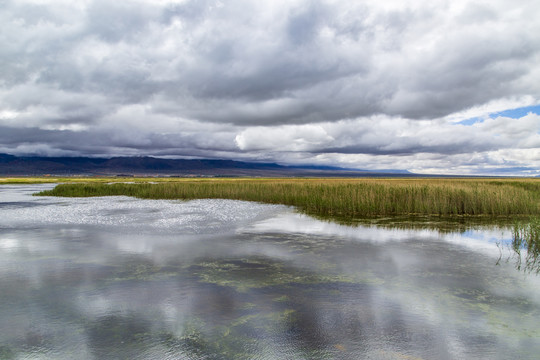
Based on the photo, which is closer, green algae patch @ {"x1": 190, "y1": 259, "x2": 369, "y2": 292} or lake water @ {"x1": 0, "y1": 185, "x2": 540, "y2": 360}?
lake water @ {"x1": 0, "y1": 185, "x2": 540, "y2": 360}

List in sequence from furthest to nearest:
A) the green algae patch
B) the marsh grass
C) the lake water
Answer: the marsh grass, the green algae patch, the lake water

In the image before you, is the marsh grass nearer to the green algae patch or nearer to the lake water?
the lake water

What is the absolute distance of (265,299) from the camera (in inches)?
255

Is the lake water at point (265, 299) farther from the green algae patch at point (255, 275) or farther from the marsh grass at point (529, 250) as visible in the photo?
the marsh grass at point (529, 250)

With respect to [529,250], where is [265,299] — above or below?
above

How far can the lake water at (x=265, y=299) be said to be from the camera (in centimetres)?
469

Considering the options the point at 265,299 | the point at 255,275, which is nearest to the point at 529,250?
the point at 255,275

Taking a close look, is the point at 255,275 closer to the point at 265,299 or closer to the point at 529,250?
the point at 265,299

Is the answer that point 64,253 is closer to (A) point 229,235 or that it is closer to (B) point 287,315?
(A) point 229,235

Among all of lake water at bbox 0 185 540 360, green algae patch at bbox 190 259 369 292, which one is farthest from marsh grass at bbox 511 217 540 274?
green algae patch at bbox 190 259 369 292

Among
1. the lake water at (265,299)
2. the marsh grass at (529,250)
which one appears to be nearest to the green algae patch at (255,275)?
the lake water at (265,299)

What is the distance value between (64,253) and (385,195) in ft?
58.6

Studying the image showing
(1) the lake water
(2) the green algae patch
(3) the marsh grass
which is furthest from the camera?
(3) the marsh grass

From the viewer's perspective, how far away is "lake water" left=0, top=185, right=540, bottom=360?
4.69m
